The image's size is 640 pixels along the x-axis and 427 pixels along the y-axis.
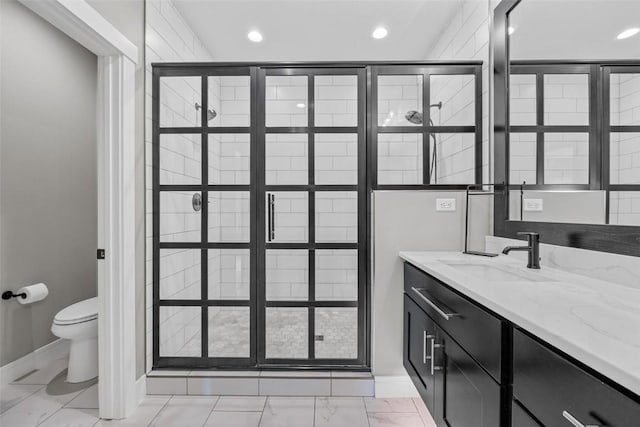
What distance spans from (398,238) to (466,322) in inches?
36.9

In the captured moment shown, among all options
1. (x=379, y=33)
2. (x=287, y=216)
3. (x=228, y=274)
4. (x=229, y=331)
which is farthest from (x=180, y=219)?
(x=379, y=33)

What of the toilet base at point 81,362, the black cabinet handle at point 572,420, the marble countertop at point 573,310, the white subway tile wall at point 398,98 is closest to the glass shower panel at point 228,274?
the toilet base at point 81,362

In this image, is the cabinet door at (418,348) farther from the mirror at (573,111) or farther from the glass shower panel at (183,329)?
the glass shower panel at (183,329)

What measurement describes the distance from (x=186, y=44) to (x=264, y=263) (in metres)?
1.89

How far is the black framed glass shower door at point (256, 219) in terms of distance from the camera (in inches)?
82.7

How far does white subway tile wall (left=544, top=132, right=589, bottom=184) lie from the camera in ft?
4.21

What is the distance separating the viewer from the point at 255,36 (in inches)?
104

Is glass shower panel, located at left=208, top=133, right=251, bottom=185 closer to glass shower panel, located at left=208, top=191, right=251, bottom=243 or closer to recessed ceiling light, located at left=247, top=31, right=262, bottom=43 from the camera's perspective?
glass shower panel, located at left=208, top=191, right=251, bottom=243

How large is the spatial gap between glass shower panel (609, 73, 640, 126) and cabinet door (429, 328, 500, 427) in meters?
1.00

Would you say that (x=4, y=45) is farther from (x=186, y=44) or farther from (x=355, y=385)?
(x=355, y=385)

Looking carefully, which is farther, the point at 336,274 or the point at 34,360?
the point at 34,360

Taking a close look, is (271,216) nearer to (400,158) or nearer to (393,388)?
(400,158)

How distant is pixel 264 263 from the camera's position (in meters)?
2.12

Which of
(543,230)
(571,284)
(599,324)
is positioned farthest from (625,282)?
(599,324)
